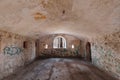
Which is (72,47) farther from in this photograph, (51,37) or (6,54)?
(6,54)

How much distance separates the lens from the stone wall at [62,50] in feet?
32.7

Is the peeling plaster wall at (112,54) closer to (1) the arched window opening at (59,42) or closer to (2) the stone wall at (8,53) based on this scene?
(2) the stone wall at (8,53)

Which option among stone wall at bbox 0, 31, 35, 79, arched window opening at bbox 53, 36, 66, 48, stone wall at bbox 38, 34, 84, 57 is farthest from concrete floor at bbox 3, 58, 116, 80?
arched window opening at bbox 53, 36, 66, 48

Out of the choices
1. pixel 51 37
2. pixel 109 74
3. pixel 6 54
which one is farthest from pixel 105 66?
pixel 51 37

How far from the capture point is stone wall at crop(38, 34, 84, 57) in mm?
9953

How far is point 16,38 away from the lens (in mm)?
4812

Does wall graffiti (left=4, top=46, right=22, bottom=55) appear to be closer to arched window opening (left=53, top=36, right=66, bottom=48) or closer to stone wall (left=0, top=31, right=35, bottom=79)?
stone wall (left=0, top=31, right=35, bottom=79)

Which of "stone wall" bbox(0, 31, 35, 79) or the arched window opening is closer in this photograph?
"stone wall" bbox(0, 31, 35, 79)

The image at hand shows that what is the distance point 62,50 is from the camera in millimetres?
10070

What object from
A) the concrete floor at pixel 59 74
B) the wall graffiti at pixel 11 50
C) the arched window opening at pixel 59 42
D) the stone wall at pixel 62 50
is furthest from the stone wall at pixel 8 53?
the arched window opening at pixel 59 42

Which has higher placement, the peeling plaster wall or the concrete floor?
the peeling plaster wall

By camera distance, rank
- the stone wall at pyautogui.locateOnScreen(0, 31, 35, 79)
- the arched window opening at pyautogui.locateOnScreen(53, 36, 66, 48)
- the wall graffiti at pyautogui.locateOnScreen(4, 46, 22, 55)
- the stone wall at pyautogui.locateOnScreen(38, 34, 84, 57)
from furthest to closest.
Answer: the arched window opening at pyautogui.locateOnScreen(53, 36, 66, 48), the stone wall at pyautogui.locateOnScreen(38, 34, 84, 57), the wall graffiti at pyautogui.locateOnScreen(4, 46, 22, 55), the stone wall at pyautogui.locateOnScreen(0, 31, 35, 79)

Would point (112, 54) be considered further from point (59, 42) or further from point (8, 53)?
point (59, 42)

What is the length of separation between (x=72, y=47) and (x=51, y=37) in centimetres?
213
